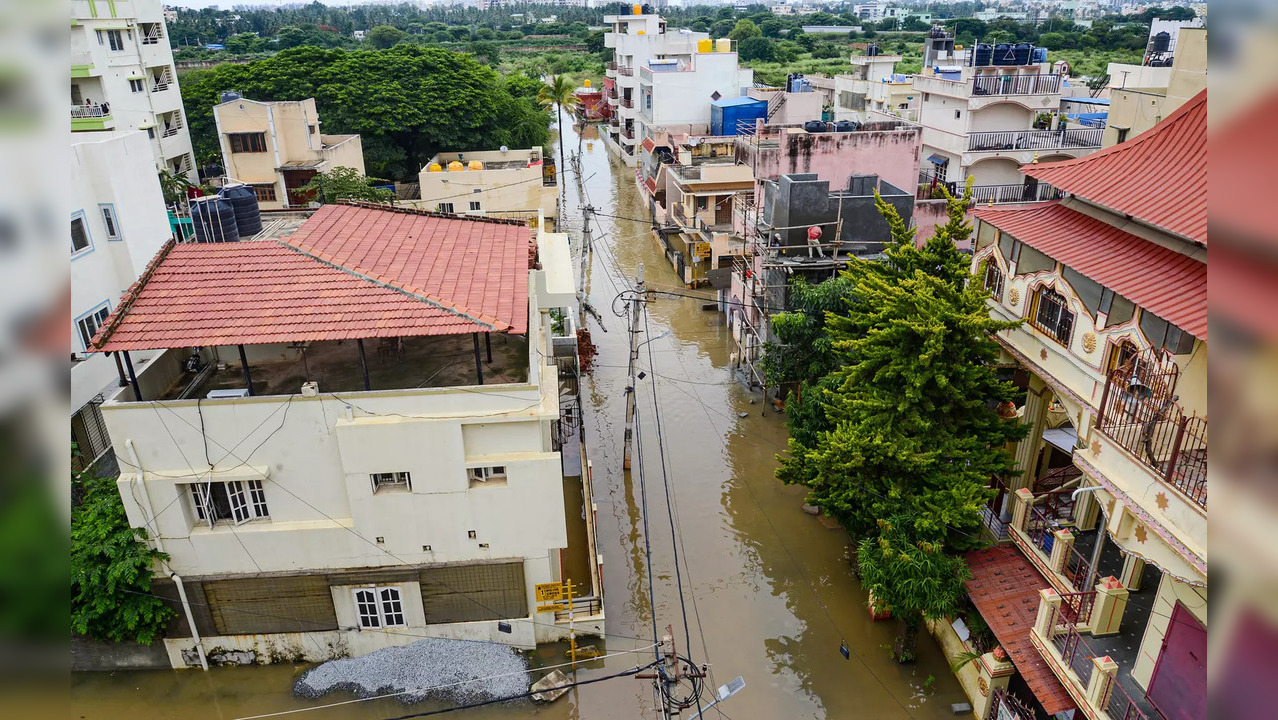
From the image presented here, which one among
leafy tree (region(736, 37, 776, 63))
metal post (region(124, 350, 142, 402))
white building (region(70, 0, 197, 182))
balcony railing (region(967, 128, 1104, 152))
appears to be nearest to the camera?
metal post (region(124, 350, 142, 402))

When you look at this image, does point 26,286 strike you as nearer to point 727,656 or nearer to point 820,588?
point 727,656

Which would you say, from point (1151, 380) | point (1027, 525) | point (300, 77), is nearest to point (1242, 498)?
point (1151, 380)

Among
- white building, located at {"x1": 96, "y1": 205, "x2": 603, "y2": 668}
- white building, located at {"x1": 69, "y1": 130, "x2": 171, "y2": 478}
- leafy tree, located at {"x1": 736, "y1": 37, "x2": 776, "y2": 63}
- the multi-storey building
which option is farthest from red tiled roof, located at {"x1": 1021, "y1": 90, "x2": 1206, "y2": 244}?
leafy tree, located at {"x1": 736, "y1": 37, "x2": 776, "y2": 63}

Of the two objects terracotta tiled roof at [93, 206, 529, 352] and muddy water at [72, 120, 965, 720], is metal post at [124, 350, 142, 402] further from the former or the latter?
muddy water at [72, 120, 965, 720]

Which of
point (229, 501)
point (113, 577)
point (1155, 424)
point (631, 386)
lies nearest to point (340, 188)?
point (631, 386)

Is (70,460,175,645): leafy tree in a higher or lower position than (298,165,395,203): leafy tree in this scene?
lower

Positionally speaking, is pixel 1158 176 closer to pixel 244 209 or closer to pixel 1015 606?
pixel 1015 606

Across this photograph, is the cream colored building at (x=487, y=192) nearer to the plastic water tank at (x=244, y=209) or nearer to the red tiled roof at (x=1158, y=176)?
the plastic water tank at (x=244, y=209)
